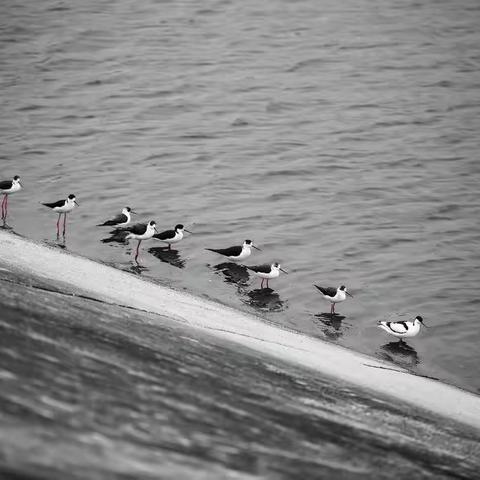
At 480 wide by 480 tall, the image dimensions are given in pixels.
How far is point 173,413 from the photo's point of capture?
20.3 ft

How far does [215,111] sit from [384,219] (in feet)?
40.1

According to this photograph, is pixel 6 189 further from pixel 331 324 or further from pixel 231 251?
pixel 331 324

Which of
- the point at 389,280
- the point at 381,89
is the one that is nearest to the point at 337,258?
the point at 389,280

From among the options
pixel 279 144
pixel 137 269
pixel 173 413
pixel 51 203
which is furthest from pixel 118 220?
pixel 173 413

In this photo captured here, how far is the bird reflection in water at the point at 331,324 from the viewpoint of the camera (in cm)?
1550

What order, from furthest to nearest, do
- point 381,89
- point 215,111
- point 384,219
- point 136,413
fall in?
1. point 381,89
2. point 215,111
3. point 384,219
4. point 136,413

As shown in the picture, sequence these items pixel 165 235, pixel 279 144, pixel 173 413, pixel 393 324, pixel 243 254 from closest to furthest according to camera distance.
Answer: pixel 173 413 → pixel 393 324 → pixel 243 254 → pixel 165 235 → pixel 279 144

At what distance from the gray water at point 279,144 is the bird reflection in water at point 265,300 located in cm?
5

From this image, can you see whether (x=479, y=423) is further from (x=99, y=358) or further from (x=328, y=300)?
(x=328, y=300)

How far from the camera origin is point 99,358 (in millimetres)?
7023

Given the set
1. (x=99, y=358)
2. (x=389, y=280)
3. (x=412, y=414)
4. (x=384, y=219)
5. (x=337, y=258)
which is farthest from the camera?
(x=384, y=219)

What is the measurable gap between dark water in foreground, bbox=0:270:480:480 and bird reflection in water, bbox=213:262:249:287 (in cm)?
923

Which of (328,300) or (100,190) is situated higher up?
(100,190)

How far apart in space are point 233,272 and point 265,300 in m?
1.73
